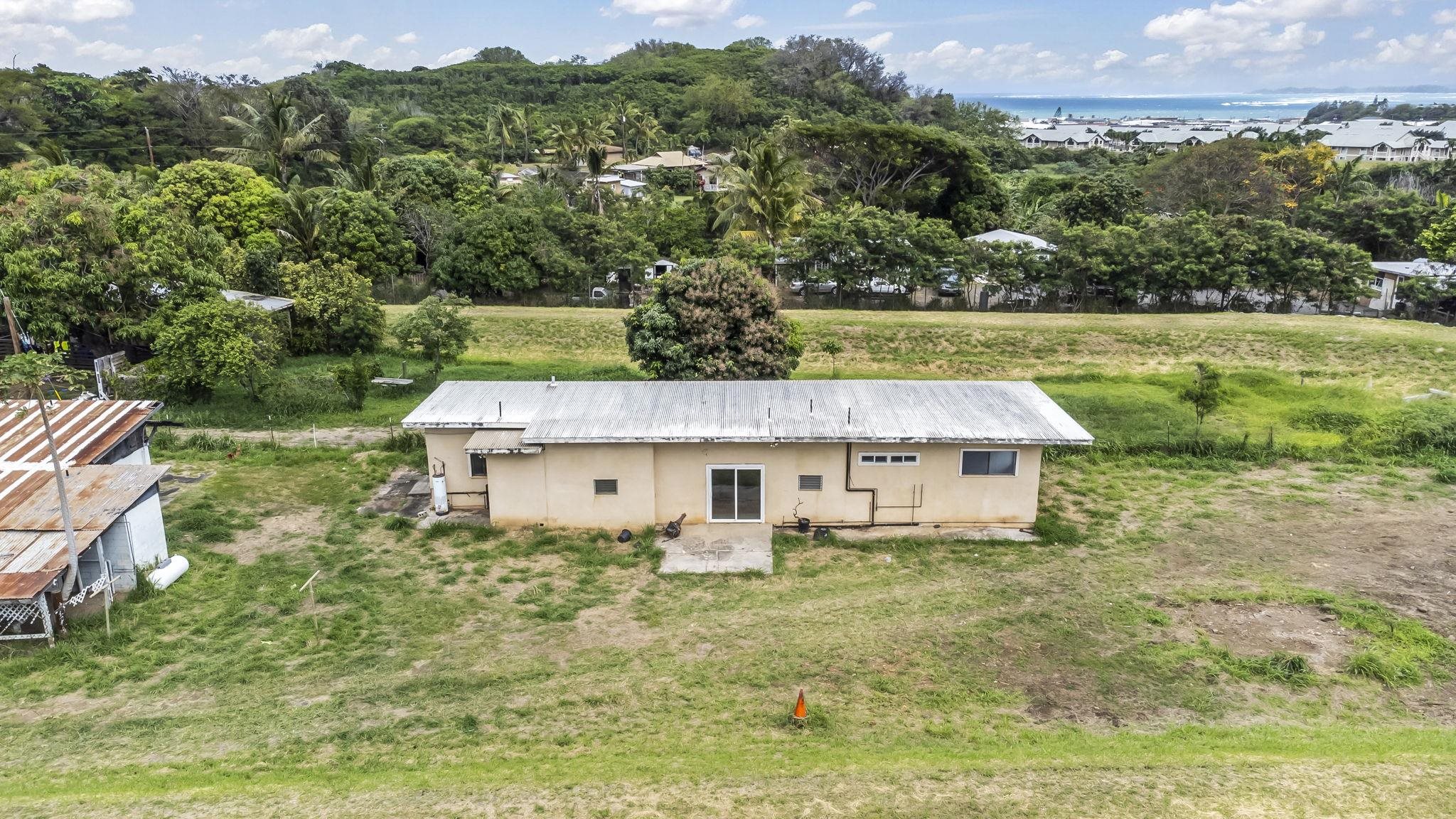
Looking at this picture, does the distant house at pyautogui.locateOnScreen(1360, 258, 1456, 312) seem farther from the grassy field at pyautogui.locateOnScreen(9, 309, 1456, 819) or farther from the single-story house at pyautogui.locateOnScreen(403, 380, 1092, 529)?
the single-story house at pyautogui.locateOnScreen(403, 380, 1092, 529)

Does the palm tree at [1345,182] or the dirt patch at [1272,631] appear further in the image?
the palm tree at [1345,182]

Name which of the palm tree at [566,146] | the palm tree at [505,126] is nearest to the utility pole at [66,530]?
the palm tree at [566,146]

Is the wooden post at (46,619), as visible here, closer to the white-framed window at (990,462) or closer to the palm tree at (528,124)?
the white-framed window at (990,462)

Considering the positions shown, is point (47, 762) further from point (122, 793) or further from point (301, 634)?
point (301, 634)

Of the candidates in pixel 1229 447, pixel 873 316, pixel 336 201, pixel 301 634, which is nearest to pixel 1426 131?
pixel 873 316

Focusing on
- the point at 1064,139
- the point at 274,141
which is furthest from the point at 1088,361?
the point at 1064,139

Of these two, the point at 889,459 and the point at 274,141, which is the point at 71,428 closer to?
the point at 889,459

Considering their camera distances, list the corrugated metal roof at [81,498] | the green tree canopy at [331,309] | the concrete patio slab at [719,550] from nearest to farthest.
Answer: the corrugated metal roof at [81,498] → the concrete patio slab at [719,550] → the green tree canopy at [331,309]
